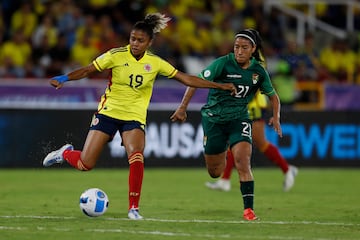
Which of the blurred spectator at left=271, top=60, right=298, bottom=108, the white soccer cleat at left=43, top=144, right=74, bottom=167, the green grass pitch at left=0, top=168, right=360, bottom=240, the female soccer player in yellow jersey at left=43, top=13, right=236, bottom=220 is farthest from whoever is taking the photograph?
the blurred spectator at left=271, top=60, right=298, bottom=108

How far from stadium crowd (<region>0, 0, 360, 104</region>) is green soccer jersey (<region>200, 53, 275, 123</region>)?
10668 mm

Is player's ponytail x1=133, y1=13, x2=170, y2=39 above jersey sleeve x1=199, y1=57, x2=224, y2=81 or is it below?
above

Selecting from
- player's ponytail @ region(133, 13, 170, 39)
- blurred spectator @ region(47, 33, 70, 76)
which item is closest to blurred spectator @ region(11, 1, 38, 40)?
blurred spectator @ region(47, 33, 70, 76)

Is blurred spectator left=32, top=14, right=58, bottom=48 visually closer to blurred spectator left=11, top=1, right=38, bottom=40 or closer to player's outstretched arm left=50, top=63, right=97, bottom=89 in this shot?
blurred spectator left=11, top=1, right=38, bottom=40

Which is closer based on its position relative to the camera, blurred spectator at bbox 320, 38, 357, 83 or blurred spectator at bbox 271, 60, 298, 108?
blurred spectator at bbox 271, 60, 298, 108

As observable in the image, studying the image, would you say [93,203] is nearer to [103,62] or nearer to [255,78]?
[103,62]

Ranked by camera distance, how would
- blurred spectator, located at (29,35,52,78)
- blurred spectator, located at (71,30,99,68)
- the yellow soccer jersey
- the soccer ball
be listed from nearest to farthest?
the soccer ball, the yellow soccer jersey, blurred spectator, located at (29,35,52,78), blurred spectator, located at (71,30,99,68)

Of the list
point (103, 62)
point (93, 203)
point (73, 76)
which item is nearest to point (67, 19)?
point (103, 62)

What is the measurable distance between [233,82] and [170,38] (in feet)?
41.6

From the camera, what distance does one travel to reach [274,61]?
82.0 feet

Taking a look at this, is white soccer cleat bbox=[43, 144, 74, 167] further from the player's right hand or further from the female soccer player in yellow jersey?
the player's right hand

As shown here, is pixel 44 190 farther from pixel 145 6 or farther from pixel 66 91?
pixel 145 6

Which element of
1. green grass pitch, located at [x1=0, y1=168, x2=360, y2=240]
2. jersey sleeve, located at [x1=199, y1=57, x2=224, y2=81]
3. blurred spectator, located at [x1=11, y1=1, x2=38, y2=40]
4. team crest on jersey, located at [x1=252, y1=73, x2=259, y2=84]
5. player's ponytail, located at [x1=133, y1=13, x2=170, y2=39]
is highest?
blurred spectator, located at [x1=11, y1=1, x2=38, y2=40]

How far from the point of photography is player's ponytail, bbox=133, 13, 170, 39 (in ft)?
36.7
